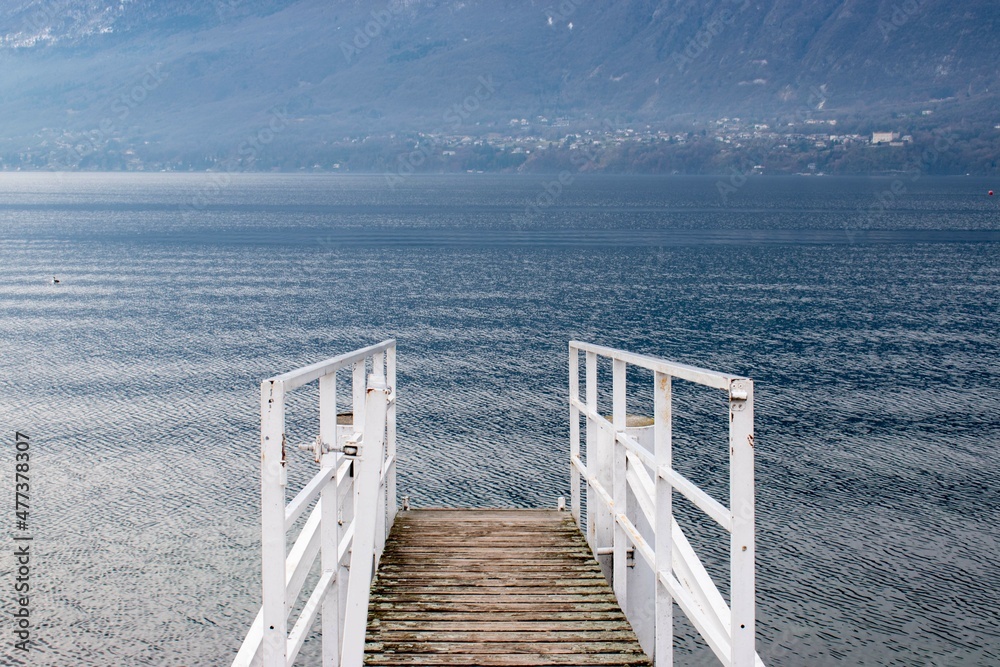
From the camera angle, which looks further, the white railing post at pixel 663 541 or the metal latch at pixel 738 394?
the white railing post at pixel 663 541

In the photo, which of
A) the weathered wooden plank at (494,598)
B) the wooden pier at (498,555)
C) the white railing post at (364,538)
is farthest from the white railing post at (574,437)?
the white railing post at (364,538)

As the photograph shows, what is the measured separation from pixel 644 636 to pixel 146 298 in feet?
147

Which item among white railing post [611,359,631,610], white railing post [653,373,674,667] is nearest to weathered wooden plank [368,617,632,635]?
white railing post [611,359,631,610]

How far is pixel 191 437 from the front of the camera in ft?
76.0

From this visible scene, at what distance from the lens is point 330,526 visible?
6660 mm

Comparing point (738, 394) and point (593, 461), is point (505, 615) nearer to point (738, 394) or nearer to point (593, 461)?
point (593, 461)

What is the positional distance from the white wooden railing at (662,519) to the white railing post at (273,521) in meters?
1.90

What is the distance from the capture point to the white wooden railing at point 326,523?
4844 mm

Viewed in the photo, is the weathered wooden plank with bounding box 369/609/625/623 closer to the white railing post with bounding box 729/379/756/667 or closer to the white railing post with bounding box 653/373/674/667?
the white railing post with bounding box 653/373/674/667

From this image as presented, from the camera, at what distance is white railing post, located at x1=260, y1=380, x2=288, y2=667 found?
196 inches

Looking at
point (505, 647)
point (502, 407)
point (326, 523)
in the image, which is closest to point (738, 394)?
point (326, 523)

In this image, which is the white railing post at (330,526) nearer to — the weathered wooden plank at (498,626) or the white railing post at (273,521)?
the weathered wooden plank at (498,626)

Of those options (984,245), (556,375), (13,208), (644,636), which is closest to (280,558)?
(644,636)

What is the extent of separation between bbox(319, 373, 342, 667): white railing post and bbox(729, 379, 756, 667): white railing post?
2197mm
